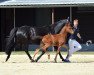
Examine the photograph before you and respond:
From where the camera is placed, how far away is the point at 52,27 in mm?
18719

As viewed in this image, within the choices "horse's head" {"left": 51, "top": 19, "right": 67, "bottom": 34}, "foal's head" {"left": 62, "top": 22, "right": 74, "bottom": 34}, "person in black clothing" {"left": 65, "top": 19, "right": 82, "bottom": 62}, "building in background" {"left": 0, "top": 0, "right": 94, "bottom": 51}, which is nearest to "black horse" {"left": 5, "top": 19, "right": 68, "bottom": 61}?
"horse's head" {"left": 51, "top": 19, "right": 67, "bottom": 34}

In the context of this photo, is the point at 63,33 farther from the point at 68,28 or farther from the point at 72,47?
the point at 72,47

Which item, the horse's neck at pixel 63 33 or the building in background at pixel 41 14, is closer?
the horse's neck at pixel 63 33

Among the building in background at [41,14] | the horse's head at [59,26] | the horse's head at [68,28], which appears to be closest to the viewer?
the horse's head at [68,28]

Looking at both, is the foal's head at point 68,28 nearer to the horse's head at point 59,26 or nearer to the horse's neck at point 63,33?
the horse's neck at point 63,33

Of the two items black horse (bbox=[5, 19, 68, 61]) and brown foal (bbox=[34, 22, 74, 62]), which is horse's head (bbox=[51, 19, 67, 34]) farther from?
brown foal (bbox=[34, 22, 74, 62])

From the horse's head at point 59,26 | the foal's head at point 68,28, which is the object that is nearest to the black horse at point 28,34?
the horse's head at point 59,26

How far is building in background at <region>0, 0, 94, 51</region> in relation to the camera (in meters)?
26.8

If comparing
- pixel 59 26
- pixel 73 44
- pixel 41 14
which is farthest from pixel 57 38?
pixel 41 14

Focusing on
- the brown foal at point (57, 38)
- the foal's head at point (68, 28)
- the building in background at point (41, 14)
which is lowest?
the building in background at point (41, 14)

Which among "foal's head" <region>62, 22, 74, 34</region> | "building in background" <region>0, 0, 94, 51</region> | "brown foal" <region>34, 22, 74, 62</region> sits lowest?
"building in background" <region>0, 0, 94, 51</region>

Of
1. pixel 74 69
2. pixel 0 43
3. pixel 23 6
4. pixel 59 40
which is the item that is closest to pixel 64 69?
pixel 74 69

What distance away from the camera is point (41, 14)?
92.5 feet

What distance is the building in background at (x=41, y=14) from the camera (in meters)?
26.8
